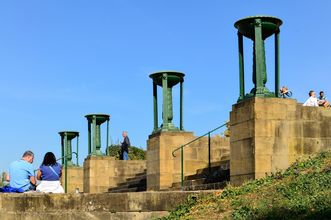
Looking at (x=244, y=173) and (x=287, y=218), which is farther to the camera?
(x=244, y=173)

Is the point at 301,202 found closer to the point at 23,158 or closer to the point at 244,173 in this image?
the point at 244,173

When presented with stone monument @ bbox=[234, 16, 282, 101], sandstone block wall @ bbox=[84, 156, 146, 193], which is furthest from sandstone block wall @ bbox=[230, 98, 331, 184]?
sandstone block wall @ bbox=[84, 156, 146, 193]

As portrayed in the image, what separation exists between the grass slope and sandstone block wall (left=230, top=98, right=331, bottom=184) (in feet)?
2.46

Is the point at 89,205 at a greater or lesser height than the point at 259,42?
lesser

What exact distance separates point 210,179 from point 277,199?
550cm

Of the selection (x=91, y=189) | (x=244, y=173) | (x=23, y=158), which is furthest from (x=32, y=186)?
(x=91, y=189)

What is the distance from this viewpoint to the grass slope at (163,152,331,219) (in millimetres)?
10156

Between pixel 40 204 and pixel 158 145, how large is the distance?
21.8 ft

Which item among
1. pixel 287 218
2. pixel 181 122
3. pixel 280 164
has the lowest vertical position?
pixel 287 218

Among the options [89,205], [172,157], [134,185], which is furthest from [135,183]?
[89,205]

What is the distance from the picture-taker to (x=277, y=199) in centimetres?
1092

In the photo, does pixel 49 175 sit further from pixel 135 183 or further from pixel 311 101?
pixel 135 183

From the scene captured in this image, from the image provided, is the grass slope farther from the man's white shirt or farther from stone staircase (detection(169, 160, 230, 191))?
the man's white shirt

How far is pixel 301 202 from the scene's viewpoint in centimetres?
1045
